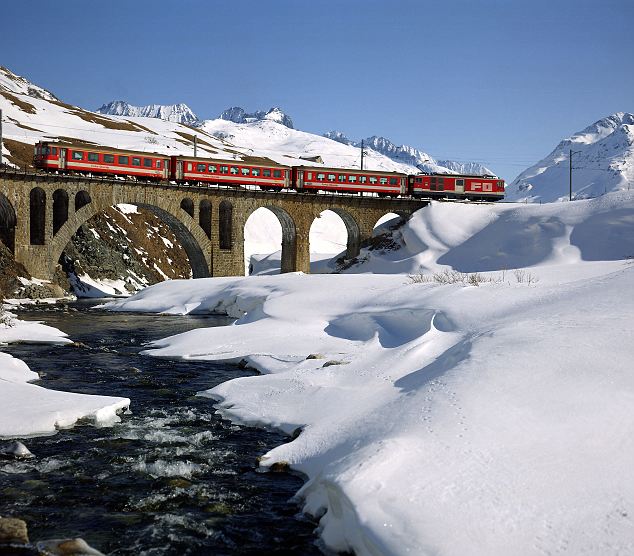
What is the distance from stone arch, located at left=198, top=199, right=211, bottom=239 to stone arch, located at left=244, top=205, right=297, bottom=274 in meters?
5.90

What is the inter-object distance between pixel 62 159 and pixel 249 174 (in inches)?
613

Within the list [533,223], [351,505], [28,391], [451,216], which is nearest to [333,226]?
[451,216]

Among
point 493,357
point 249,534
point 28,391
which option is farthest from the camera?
point 28,391

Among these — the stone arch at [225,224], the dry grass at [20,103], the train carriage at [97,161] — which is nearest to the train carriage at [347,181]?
the stone arch at [225,224]

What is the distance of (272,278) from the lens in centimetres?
3403

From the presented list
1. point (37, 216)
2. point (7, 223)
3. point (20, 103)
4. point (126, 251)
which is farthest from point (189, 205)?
point (20, 103)

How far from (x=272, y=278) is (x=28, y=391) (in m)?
20.6

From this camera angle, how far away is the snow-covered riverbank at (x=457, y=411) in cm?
716

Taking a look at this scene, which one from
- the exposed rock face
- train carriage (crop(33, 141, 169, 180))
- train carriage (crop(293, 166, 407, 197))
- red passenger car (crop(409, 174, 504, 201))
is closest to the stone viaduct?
train carriage (crop(33, 141, 169, 180))

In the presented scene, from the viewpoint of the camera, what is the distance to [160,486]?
399 inches

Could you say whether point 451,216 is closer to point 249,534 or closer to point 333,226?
point 333,226

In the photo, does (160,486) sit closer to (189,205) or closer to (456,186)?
(189,205)

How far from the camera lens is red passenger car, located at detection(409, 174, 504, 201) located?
200 feet

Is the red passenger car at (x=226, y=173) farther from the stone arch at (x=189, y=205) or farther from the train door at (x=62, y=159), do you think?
the train door at (x=62, y=159)
